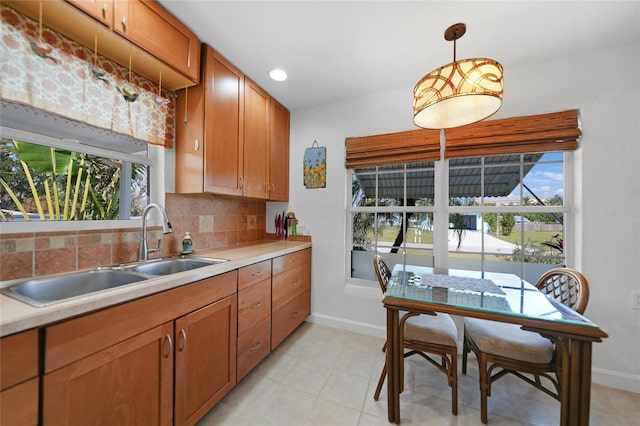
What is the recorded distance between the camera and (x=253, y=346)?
172 centimetres

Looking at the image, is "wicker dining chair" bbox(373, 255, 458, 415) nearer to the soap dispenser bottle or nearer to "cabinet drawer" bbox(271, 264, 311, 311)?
"cabinet drawer" bbox(271, 264, 311, 311)

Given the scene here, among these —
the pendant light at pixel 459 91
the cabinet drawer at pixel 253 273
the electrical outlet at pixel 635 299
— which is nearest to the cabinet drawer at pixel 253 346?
the cabinet drawer at pixel 253 273

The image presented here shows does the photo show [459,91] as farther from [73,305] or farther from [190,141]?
[73,305]

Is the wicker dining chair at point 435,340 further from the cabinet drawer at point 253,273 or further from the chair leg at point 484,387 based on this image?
the cabinet drawer at point 253,273

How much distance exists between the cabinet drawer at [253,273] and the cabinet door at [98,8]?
151cm

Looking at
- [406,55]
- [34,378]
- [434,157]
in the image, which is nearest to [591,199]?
[434,157]

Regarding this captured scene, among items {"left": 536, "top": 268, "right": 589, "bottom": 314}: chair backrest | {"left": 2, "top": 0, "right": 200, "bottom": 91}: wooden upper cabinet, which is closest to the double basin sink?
{"left": 2, "top": 0, "right": 200, "bottom": 91}: wooden upper cabinet

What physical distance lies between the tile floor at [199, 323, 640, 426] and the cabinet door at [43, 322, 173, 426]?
1.61 feet

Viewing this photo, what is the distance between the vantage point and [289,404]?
59.3 inches

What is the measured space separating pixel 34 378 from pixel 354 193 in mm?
2399

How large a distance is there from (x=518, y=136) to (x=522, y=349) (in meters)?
1.60

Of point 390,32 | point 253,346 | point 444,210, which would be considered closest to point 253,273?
point 253,346

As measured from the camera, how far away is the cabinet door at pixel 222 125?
68.0 inches

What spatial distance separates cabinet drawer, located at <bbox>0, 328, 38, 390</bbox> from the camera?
680 mm
